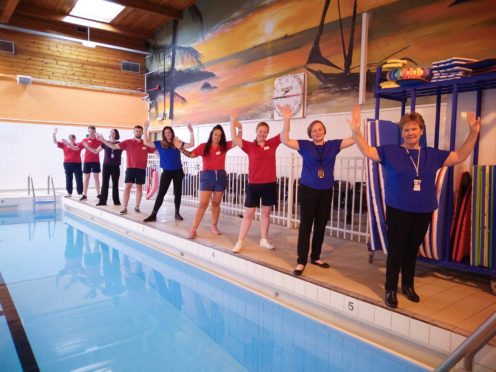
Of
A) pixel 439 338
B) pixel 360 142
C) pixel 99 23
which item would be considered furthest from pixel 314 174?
pixel 99 23

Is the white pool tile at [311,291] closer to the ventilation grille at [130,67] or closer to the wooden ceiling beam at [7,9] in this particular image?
the wooden ceiling beam at [7,9]

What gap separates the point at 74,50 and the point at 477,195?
12.7 meters

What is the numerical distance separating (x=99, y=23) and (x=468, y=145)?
12112mm

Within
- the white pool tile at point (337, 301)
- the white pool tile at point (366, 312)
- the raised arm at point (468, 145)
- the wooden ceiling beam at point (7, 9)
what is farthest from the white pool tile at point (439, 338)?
the wooden ceiling beam at point (7, 9)

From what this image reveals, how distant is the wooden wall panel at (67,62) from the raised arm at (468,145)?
12.3 m

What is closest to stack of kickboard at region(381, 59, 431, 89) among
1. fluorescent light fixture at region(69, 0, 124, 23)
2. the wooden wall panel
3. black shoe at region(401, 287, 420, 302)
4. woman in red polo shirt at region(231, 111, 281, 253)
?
woman in red polo shirt at region(231, 111, 281, 253)

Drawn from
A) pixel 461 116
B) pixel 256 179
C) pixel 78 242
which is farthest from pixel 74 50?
pixel 461 116

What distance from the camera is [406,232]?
2674 millimetres

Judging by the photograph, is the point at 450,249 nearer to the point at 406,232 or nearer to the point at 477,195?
the point at 477,195

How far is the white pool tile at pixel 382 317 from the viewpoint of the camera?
2.72 metres

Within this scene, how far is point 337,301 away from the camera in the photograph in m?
3.06

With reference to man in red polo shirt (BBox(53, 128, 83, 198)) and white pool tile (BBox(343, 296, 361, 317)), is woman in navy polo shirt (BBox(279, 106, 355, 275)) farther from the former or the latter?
man in red polo shirt (BBox(53, 128, 83, 198))

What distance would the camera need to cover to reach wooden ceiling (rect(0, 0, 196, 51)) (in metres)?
10.5

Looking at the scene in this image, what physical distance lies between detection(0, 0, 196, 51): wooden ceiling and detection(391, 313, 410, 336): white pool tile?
10.2 metres
